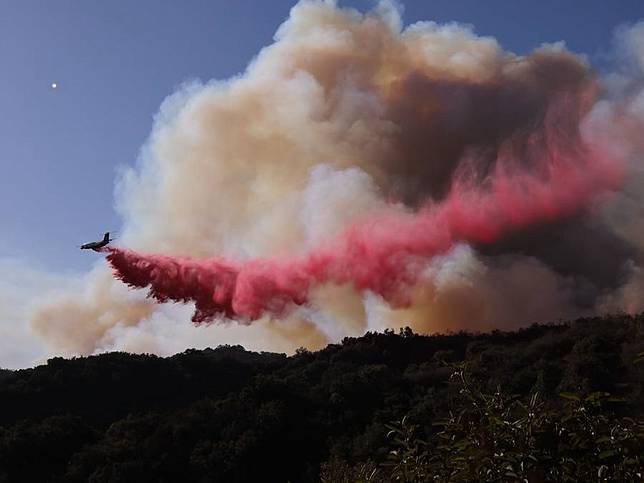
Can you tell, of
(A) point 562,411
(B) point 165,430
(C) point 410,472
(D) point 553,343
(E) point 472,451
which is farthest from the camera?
(D) point 553,343

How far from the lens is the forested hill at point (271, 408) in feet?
175

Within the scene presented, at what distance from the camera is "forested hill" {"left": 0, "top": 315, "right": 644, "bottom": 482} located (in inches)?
2099

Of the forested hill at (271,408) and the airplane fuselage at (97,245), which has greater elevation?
the airplane fuselage at (97,245)

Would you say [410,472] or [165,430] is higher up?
[165,430]

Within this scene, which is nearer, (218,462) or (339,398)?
(218,462)

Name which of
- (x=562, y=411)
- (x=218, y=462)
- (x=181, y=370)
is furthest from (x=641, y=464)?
(x=181, y=370)

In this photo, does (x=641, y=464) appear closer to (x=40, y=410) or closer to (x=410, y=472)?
(x=410, y=472)

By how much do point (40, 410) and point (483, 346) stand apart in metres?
53.4

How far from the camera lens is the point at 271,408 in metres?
57.8

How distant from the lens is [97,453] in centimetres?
5419

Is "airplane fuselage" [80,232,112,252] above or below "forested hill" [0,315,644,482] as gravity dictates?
above

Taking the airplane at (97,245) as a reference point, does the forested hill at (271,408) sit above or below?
below

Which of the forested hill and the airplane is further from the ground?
the airplane

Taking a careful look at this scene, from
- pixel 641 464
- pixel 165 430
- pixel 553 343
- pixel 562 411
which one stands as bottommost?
pixel 641 464
